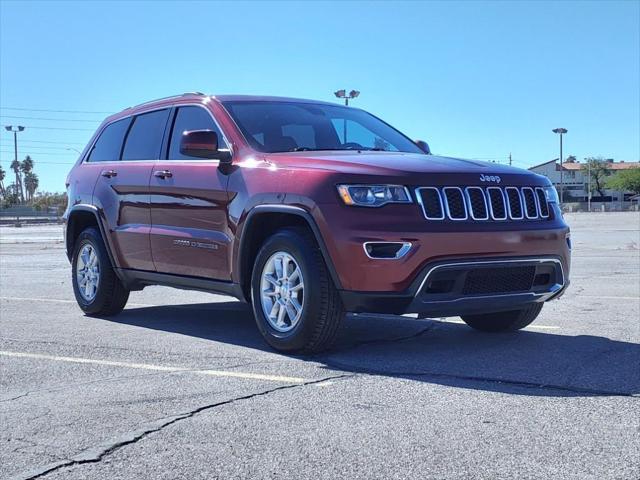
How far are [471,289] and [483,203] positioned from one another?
23.2 inches

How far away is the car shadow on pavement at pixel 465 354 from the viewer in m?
4.73

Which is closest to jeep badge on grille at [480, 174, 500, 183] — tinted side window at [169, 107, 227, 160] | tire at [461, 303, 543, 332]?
tire at [461, 303, 543, 332]

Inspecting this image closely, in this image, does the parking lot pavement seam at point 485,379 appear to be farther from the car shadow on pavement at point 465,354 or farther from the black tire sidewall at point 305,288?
the black tire sidewall at point 305,288

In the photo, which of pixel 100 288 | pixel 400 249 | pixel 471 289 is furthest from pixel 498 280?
pixel 100 288

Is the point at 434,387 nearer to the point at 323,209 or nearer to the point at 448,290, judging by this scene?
the point at 448,290

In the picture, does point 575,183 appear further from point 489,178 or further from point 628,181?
point 489,178

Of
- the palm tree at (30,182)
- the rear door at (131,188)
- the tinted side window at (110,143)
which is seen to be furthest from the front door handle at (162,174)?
the palm tree at (30,182)

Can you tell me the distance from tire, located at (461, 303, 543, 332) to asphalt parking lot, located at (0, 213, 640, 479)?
0.41 ft

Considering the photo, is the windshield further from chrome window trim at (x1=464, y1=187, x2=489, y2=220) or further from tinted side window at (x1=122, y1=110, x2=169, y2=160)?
Result: chrome window trim at (x1=464, y1=187, x2=489, y2=220)

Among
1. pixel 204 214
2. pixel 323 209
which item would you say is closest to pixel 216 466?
pixel 323 209

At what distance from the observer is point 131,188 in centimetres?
730

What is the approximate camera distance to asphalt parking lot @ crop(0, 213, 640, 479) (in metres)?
3.37

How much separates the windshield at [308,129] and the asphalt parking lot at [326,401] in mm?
1540

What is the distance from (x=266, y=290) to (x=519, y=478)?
2965 mm
